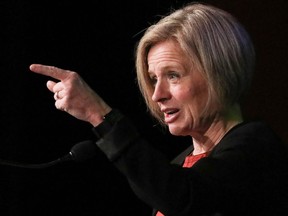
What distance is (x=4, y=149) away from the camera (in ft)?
6.72

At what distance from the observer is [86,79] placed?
2.25 meters

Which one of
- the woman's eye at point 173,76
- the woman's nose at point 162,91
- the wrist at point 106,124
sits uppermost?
the wrist at point 106,124

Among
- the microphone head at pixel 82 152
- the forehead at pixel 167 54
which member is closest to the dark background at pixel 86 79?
the forehead at pixel 167 54

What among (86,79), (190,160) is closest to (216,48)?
(190,160)

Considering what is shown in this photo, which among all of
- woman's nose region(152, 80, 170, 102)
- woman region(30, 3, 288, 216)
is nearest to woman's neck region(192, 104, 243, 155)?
woman region(30, 3, 288, 216)

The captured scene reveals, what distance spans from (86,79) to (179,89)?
2.89 ft

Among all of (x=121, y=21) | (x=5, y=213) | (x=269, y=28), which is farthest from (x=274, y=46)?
(x=5, y=213)

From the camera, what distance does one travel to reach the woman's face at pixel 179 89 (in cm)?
142

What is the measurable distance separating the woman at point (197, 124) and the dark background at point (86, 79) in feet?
2.07

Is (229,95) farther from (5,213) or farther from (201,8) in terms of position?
(5,213)

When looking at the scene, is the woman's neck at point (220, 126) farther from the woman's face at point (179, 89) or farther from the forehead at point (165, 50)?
the forehead at point (165, 50)

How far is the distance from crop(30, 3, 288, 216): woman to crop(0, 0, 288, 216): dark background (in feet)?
2.07

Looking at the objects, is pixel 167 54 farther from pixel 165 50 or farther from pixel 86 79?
pixel 86 79

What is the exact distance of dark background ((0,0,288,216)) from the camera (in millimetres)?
2068
